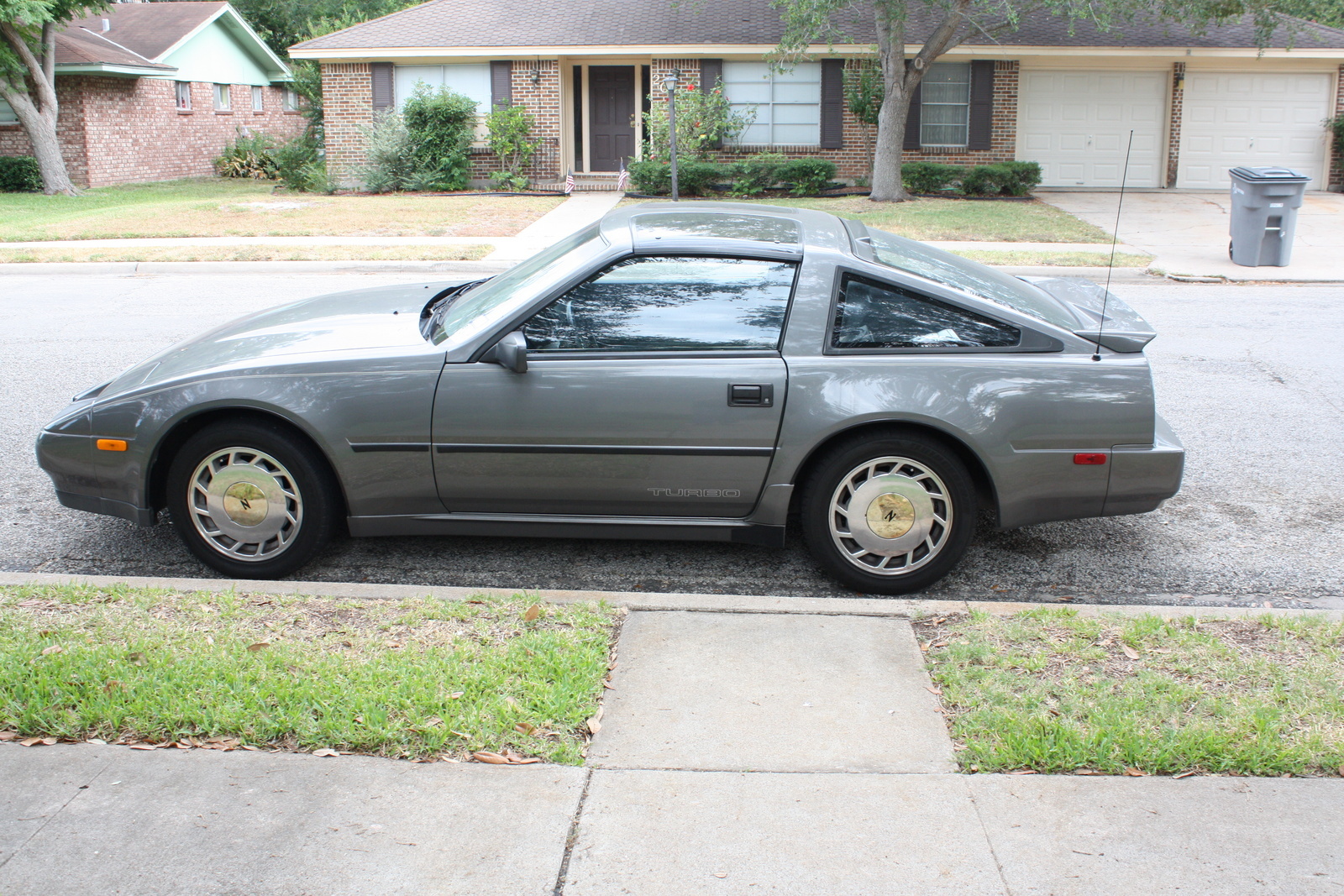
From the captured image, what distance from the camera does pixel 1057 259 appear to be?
1409 centimetres

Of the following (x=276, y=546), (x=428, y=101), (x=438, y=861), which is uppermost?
(x=428, y=101)

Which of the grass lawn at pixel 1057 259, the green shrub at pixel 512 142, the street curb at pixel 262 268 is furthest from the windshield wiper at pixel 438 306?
the green shrub at pixel 512 142

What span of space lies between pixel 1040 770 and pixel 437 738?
1727mm

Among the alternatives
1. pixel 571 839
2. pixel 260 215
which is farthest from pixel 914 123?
pixel 571 839

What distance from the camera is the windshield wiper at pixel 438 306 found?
15.9 ft

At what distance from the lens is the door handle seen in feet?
14.2

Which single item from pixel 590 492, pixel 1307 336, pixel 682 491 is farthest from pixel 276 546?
pixel 1307 336

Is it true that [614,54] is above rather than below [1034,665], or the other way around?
above

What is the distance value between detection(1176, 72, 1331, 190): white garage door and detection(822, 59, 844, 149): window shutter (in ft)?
23.7

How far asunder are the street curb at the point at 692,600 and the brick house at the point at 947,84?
2011cm

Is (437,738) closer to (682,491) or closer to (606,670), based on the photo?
(606,670)

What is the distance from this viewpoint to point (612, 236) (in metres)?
4.68

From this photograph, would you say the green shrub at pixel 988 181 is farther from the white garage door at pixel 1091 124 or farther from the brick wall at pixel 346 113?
the brick wall at pixel 346 113

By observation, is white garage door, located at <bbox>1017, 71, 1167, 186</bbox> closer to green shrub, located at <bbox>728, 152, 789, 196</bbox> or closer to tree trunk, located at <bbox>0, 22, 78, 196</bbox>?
green shrub, located at <bbox>728, 152, 789, 196</bbox>
